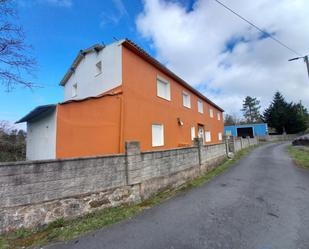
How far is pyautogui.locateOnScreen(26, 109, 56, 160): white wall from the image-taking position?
8078 millimetres

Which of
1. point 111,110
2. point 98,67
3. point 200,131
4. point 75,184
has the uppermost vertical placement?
point 98,67

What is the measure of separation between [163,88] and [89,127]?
599cm

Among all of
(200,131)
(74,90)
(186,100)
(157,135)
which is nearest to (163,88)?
(157,135)

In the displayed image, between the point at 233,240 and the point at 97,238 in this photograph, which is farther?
the point at 97,238

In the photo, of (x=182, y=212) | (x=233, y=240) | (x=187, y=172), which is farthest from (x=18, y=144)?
(x=233, y=240)

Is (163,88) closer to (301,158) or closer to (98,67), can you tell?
(98,67)

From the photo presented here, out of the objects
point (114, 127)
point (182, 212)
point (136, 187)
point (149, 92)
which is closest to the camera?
point (182, 212)

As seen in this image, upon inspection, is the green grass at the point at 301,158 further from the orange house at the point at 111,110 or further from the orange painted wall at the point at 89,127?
the orange painted wall at the point at 89,127

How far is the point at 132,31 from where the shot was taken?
10.7m

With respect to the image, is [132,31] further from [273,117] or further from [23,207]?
[273,117]

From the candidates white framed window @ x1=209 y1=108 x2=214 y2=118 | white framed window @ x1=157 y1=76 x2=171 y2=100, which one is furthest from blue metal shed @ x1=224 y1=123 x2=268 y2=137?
white framed window @ x1=157 y1=76 x2=171 y2=100

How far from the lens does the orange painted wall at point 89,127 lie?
7.41 meters

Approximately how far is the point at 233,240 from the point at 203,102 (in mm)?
16901

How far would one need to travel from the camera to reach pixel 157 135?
1088 centimetres
